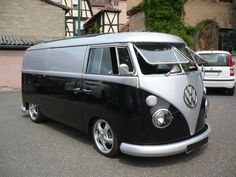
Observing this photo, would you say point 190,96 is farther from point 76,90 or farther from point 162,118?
point 76,90

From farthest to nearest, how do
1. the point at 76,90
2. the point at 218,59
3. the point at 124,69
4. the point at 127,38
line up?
the point at 218,59 < the point at 76,90 < the point at 127,38 < the point at 124,69

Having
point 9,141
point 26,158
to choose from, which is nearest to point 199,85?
point 26,158

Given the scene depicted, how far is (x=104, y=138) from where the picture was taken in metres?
5.66

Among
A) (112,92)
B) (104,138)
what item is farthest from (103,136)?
(112,92)

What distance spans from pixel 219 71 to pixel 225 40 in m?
8.62

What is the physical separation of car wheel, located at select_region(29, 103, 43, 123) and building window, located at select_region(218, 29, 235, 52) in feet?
47.2

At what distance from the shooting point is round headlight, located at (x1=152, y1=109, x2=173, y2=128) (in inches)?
193

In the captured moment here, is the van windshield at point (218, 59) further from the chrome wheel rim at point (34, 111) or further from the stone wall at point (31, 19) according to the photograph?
the stone wall at point (31, 19)

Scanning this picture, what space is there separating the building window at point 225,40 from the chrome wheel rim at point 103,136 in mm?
15877

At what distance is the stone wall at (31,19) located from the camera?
20219 millimetres

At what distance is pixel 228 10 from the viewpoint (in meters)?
20.5

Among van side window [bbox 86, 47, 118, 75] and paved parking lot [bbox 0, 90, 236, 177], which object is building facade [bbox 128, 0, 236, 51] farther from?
van side window [bbox 86, 47, 118, 75]

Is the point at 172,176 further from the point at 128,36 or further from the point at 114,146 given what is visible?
the point at 128,36

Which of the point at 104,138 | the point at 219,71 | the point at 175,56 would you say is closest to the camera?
the point at 175,56
